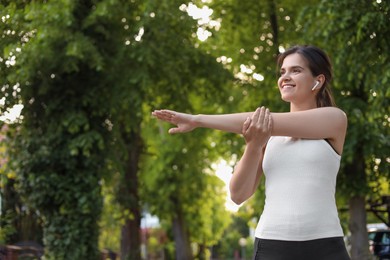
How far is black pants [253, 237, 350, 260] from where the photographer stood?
2961 mm

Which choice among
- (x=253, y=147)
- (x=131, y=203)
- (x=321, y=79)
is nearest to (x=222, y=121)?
(x=253, y=147)

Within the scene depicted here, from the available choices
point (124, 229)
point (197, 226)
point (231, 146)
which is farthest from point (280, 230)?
point (197, 226)

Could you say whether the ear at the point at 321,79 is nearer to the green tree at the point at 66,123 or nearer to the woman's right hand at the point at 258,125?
the woman's right hand at the point at 258,125

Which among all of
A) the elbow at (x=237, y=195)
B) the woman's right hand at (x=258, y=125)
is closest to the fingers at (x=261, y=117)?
the woman's right hand at (x=258, y=125)

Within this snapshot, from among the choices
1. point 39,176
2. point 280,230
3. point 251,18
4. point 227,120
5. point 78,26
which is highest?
point 251,18

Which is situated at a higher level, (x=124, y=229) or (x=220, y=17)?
(x=220, y=17)

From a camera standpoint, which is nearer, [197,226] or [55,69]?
[55,69]

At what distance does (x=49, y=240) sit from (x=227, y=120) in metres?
11.7

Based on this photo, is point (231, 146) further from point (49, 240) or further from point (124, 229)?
point (49, 240)

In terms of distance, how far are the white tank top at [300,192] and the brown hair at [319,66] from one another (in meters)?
0.23

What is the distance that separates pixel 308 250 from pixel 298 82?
68 centimetres

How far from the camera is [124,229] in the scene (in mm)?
21000

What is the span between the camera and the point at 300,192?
9.72 ft

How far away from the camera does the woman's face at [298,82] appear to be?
3180 mm
